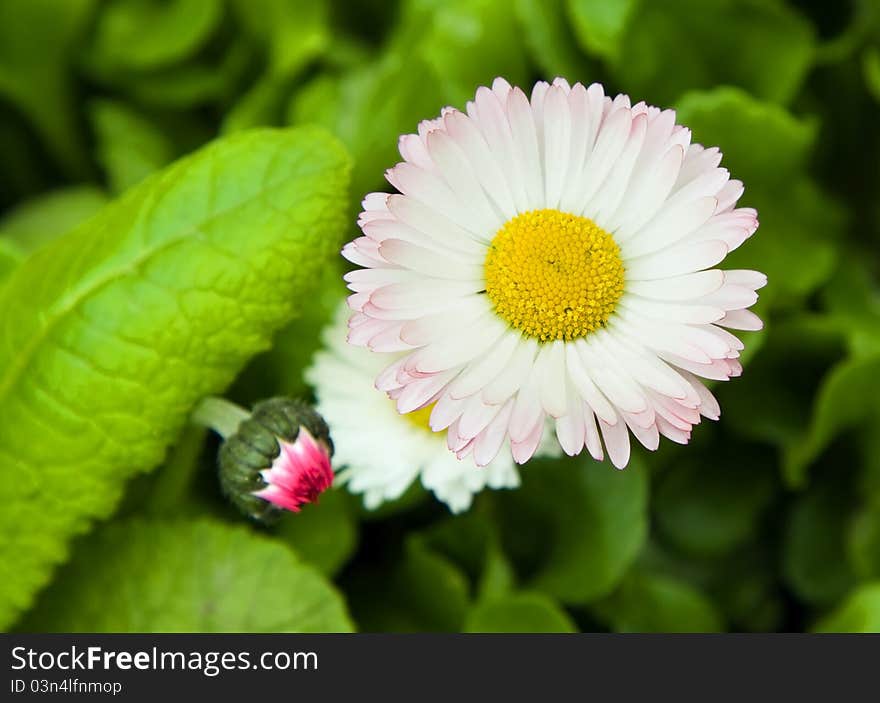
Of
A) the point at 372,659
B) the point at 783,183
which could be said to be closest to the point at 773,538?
the point at 783,183

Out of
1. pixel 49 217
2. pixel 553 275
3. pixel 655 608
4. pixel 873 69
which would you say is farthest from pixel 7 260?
pixel 873 69

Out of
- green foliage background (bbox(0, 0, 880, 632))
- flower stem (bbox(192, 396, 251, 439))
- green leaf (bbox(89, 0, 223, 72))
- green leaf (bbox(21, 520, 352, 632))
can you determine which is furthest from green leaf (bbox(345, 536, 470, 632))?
green leaf (bbox(89, 0, 223, 72))

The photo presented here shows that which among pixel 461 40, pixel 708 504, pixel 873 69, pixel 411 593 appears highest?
pixel 873 69

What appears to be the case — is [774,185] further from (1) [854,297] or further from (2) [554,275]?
(2) [554,275]

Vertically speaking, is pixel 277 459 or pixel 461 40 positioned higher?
pixel 461 40

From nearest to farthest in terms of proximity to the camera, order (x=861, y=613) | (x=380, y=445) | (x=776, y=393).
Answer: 1. (x=380, y=445)
2. (x=861, y=613)
3. (x=776, y=393)

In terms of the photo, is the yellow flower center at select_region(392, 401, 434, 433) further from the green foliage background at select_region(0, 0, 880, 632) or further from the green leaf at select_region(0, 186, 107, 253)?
the green leaf at select_region(0, 186, 107, 253)
